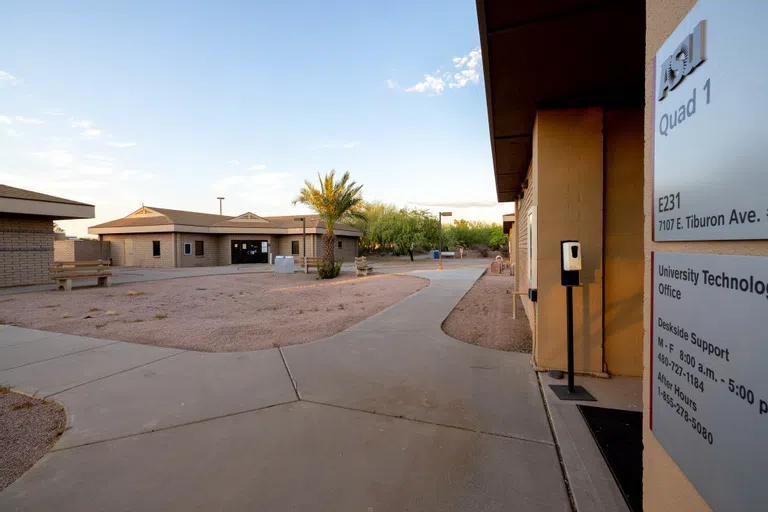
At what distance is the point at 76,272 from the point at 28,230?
395 cm

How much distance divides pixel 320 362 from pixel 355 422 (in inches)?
68.9

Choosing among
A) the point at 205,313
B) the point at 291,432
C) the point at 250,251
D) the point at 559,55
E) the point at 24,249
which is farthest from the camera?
the point at 250,251

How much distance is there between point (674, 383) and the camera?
1.40 metres

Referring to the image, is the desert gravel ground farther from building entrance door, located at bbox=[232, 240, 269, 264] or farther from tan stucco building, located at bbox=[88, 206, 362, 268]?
building entrance door, located at bbox=[232, 240, 269, 264]

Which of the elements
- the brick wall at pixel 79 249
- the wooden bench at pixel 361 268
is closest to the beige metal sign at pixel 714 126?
the wooden bench at pixel 361 268

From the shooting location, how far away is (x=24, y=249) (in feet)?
52.3

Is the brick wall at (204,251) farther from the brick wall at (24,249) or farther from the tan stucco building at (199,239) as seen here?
the brick wall at (24,249)

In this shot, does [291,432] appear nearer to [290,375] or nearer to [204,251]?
[290,375]

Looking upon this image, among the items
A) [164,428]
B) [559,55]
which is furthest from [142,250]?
[559,55]

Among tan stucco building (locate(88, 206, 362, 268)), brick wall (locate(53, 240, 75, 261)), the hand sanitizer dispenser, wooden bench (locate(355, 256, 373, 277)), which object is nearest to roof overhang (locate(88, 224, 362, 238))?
tan stucco building (locate(88, 206, 362, 268))

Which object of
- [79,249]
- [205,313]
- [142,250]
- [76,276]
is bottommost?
[205,313]

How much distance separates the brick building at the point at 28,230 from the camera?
49.2 feet

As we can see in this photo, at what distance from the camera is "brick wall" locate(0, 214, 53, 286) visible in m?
15.2

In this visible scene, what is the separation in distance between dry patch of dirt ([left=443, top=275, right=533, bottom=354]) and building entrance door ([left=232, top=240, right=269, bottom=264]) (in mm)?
29408
